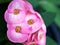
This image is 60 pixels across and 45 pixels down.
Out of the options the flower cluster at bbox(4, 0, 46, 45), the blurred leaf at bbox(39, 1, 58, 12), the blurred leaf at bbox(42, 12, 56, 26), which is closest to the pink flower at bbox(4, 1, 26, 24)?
the flower cluster at bbox(4, 0, 46, 45)

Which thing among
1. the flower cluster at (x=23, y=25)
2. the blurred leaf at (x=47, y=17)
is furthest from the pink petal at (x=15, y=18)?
the blurred leaf at (x=47, y=17)

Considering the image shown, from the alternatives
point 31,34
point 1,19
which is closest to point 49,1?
point 1,19

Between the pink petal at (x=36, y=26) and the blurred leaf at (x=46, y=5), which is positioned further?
the blurred leaf at (x=46, y=5)

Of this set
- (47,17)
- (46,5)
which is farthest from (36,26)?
(46,5)

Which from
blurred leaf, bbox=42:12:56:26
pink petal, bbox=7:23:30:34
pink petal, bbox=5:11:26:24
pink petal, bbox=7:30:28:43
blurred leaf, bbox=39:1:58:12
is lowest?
blurred leaf, bbox=39:1:58:12

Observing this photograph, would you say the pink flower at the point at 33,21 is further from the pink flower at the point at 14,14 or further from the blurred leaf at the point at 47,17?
the blurred leaf at the point at 47,17

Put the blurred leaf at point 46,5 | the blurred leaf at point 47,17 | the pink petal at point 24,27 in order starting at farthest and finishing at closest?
the blurred leaf at point 46,5 < the blurred leaf at point 47,17 < the pink petal at point 24,27

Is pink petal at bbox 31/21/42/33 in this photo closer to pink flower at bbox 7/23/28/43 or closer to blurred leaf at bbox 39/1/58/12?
pink flower at bbox 7/23/28/43

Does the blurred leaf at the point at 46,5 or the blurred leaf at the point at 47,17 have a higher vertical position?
the blurred leaf at the point at 47,17
